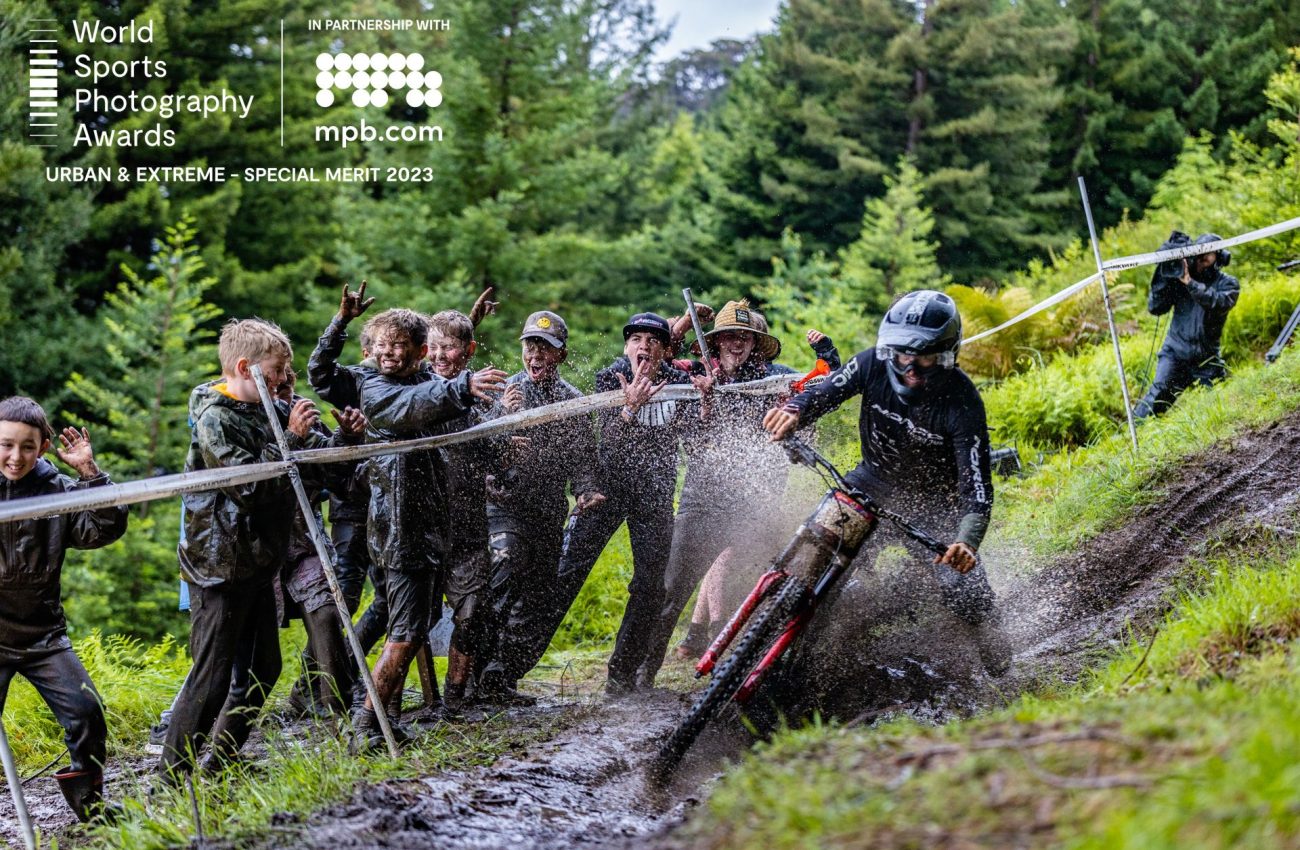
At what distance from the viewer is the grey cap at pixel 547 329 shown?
7.20m

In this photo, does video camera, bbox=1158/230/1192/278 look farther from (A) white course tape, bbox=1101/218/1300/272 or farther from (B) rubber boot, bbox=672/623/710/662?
(B) rubber boot, bbox=672/623/710/662

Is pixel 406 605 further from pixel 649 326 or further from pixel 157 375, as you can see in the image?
pixel 157 375

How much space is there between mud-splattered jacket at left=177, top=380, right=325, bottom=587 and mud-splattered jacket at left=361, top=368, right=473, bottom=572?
0.50m

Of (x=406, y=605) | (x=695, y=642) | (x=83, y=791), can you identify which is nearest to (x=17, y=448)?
(x=83, y=791)

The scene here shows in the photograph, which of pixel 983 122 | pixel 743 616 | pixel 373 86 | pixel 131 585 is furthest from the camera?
pixel 983 122

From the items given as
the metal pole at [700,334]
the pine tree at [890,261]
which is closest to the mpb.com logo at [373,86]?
the pine tree at [890,261]

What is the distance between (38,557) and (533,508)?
2877mm

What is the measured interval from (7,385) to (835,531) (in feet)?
65.5

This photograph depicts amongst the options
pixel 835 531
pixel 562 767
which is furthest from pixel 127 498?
pixel 835 531

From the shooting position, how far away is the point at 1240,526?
695 centimetres

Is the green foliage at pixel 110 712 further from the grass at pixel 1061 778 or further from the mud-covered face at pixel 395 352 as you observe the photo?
the grass at pixel 1061 778

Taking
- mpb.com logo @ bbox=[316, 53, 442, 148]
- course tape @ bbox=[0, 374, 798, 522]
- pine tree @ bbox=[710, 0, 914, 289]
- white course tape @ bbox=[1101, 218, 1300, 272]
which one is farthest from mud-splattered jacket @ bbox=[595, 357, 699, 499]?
pine tree @ bbox=[710, 0, 914, 289]

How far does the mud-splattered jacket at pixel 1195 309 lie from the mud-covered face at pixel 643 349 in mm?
5012

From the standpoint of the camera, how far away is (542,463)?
24.3 ft
